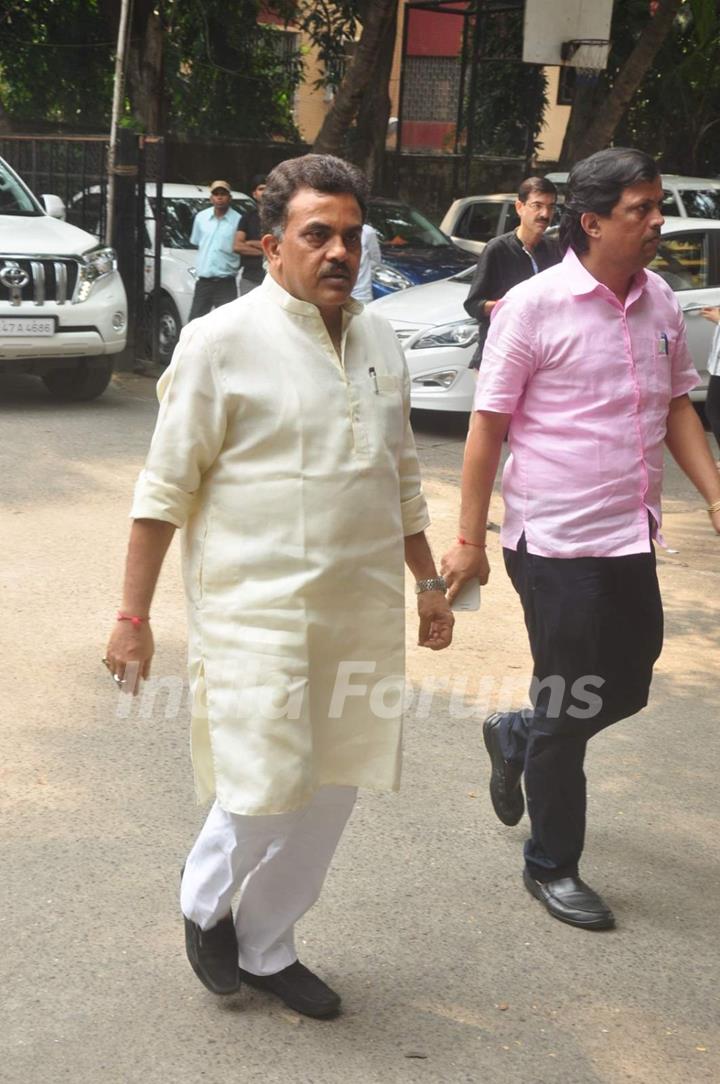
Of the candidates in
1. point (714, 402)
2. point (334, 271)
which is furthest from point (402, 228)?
point (334, 271)

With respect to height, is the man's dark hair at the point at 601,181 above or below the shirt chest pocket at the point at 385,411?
above

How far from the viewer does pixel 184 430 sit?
296 cm

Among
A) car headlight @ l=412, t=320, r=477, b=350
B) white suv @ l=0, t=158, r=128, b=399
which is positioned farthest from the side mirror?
car headlight @ l=412, t=320, r=477, b=350

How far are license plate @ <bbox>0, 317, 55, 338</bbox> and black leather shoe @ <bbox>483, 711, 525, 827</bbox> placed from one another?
7.55 metres

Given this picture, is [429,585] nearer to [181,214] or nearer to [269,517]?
[269,517]

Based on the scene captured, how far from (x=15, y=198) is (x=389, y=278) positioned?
133 inches

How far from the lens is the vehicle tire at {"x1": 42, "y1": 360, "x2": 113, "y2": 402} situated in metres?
11.8

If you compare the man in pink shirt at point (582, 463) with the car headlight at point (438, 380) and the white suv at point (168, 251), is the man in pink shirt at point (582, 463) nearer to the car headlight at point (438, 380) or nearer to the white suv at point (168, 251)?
the car headlight at point (438, 380)

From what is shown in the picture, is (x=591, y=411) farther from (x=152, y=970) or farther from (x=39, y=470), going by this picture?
(x=39, y=470)

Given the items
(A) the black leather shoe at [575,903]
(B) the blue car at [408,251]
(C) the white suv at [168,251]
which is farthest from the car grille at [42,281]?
(A) the black leather shoe at [575,903]

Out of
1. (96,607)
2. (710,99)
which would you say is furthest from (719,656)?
(710,99)

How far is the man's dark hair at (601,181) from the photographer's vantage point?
3.61 m

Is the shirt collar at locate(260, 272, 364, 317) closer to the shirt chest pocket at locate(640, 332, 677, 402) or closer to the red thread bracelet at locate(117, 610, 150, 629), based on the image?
the red thread bracelet at locate(117, 610, 150, 629)

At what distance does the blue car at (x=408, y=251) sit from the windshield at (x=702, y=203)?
2.58 metres
